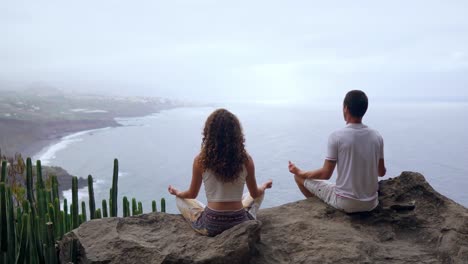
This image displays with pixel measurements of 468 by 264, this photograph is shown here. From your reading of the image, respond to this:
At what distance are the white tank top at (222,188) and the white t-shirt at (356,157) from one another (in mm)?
896

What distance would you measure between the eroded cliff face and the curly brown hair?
423 mm

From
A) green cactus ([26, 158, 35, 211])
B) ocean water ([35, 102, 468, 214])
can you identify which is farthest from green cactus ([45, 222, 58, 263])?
ocean water ([35, 102, 468, 214])

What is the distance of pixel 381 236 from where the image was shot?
3395mm

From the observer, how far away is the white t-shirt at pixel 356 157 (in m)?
3.45

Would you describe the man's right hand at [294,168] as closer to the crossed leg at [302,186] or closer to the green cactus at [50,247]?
the crossed leg at [302,186]

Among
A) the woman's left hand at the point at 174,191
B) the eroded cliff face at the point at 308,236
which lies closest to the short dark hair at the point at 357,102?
the eroded cliff face at the point at 308,236

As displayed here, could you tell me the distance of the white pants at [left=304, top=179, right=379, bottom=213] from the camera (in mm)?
3584

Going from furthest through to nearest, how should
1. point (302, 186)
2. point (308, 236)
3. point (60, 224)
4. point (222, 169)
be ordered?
1. point (302, 186)
2. point (60, 224)
3. point (308, 236)
4. point (222, 169)

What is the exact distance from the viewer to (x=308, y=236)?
3.29 metres

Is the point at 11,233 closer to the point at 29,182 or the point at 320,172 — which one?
the point at 29,182

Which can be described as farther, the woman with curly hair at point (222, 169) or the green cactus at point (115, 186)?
the green cactus at point (115, 186)

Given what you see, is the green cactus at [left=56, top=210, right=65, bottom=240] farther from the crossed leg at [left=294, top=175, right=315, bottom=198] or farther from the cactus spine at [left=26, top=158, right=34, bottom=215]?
the crossed leg at [left=294, top=175, right=315, bottom=198]

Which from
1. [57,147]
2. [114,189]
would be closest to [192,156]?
[57,147]

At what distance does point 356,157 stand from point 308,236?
776mm
